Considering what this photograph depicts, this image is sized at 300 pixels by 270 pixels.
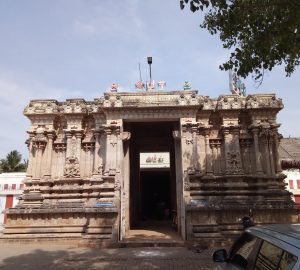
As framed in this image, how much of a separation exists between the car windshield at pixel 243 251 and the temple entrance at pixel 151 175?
1079 centimetres

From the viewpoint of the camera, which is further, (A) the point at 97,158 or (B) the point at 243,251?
(A) the point at 97,158

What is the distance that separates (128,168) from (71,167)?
2.96 metres

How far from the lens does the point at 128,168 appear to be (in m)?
16.7

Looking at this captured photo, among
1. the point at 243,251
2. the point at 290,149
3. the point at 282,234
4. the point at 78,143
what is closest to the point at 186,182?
the point at 78,143

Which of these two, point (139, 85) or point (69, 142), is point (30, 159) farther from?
point (139, 85)

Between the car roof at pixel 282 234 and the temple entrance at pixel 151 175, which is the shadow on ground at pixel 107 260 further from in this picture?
the car roof at pixel 282 234

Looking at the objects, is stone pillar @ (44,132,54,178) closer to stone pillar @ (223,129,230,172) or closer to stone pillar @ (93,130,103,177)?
stone pillar @ (93,130,103,177)

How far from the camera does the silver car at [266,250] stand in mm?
2986

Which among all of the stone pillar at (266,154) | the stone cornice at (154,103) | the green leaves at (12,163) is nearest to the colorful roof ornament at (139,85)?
the stone cornice at (154,103)

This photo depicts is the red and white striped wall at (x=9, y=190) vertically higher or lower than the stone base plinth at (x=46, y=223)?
higher

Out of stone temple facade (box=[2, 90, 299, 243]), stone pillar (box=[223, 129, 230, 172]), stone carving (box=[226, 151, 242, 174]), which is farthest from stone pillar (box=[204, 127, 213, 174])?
stone carving (box=[226, 151, 242, 174])

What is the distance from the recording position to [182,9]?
727 cm

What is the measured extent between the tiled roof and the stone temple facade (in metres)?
7.52

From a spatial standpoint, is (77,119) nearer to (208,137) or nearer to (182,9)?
(208,137)
